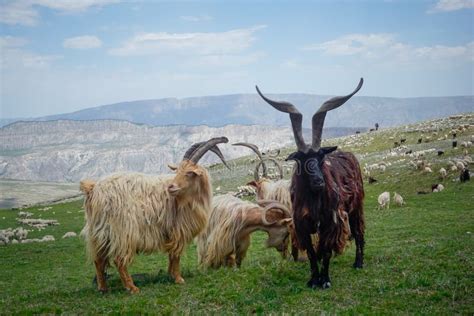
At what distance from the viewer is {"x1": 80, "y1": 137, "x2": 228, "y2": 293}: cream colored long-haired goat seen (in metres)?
10.7

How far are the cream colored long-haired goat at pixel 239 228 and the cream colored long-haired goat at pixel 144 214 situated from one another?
44.6 inches

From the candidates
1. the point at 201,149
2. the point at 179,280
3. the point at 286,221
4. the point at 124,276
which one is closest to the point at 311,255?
the point at 286,221

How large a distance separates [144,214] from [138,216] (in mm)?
166

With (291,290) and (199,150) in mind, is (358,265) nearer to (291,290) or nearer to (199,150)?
(291,290)

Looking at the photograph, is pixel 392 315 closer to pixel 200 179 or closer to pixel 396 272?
pixel 396 272

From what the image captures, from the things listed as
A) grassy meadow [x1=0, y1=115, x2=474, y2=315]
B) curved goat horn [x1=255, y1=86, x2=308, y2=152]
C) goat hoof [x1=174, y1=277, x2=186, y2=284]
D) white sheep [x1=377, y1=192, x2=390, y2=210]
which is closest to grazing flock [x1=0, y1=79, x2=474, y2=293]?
curved goat horn [x1=255, y1=86, x2=308, y2=152]

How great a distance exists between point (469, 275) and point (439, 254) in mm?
2249

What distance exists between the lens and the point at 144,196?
1131cm

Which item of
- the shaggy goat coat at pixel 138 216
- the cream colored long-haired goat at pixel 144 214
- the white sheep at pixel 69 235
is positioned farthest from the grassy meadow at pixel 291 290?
the white sheep at pixel 69 235

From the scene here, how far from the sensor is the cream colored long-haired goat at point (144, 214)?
10.7 metres

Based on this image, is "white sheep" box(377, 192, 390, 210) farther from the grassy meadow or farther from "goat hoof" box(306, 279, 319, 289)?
"goat hoof" box(306, 279, 319, 289)

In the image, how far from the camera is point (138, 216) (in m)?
11.0

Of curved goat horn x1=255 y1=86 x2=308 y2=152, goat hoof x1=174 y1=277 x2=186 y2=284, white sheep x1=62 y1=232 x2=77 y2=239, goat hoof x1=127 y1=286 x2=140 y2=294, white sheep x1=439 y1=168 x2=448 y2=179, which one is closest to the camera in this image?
curved goat horn x1=255 y1=86 x2=308 y2=152

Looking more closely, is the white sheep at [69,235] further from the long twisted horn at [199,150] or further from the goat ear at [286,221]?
the goat ear at [286,221]
